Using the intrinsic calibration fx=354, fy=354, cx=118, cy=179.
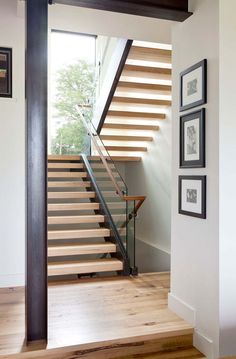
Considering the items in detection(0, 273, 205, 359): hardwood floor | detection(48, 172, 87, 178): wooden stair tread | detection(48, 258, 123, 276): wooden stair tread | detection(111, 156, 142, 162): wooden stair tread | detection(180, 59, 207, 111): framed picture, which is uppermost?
detection(180, 59, 207, 111): framed picture

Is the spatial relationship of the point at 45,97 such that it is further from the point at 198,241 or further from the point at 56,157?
the point at 56,157

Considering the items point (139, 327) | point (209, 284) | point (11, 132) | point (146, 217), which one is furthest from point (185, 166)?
point (146, 217)

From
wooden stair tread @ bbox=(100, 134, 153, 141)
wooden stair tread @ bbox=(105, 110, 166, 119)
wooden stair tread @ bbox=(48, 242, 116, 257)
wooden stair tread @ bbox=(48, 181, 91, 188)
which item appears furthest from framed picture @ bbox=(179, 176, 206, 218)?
wooden stair tread @ bbox=(100, 134, 153, 141)

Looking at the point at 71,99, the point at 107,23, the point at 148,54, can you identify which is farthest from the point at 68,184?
the point at 107,23

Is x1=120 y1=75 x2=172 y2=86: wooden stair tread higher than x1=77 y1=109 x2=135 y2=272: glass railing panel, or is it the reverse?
x1=120 y1=75 x2=172 y2=86: wooden stair tread

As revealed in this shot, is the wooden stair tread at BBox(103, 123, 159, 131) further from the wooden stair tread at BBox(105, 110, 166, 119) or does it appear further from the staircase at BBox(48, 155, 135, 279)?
the staircase at BBox(48, 155, 135, 279)

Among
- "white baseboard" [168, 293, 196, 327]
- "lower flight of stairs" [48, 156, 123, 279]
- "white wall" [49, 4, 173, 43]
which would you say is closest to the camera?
"white baseboard" [168, 293, 196, 327]

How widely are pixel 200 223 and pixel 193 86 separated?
1082 millimetres

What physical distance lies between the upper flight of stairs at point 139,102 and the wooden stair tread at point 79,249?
6.59 ft

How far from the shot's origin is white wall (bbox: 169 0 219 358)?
2531 millimetres

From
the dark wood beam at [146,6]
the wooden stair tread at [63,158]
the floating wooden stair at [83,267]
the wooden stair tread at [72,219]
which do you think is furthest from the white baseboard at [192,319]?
the wooden stair tread at [63,158]

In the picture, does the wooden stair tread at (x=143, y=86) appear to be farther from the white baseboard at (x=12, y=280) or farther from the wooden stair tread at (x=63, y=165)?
the white baseboard at (x=12, y=280)

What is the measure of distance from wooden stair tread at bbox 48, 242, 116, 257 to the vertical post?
1.64m

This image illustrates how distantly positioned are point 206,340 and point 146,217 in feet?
12.0
